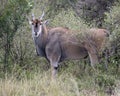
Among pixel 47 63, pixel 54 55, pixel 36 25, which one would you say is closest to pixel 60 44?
pixel 54 55

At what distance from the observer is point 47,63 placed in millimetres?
10844

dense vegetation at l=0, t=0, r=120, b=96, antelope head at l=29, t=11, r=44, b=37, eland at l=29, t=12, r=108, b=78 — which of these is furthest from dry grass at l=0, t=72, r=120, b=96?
antelope head at l=29, t=11, r=44, b=37

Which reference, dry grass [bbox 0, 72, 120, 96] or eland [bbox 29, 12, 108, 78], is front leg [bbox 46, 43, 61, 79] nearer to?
eland [bbox 29, 12, 108, 78]

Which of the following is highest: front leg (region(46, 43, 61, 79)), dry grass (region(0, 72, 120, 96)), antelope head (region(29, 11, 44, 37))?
antelope head (region(29, 11, 44, 37))

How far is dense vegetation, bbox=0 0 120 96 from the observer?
852 centimetres

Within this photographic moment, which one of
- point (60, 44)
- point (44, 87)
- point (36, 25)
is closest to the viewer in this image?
point (44, 87)

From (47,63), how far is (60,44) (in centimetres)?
92

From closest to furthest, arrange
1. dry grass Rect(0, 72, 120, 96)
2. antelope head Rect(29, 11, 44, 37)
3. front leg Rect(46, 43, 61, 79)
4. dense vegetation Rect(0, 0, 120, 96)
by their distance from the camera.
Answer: dry grass Rect(0, 72, 120, 96) < dense vegetation Rect(0, 0, 120, 96) < antelope head Rect(29, 11, 44, 37) < front leg Rect(46, 43, 61, 79)

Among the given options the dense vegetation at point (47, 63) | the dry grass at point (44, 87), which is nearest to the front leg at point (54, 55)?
the dense vegetation at point (47, 63)

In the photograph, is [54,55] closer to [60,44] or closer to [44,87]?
[60,44]

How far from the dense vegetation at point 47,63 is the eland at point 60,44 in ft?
0.72

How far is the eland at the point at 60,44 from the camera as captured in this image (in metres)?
9.52

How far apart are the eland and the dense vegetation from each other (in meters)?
0.22

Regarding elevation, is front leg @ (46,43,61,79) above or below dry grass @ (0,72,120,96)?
above
